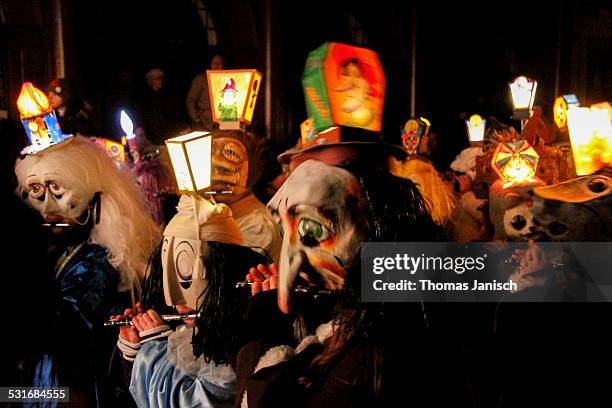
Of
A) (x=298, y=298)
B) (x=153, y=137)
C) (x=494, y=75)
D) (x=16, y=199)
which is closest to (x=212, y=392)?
(x=298, y=298)

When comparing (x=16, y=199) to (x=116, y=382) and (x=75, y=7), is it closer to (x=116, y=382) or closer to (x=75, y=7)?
(x=116, y=382)

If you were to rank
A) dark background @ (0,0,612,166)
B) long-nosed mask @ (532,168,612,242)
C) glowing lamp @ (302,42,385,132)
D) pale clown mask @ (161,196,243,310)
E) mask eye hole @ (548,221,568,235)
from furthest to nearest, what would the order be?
dark background @ (0,0,612,166)
pale clown mask @ (161,196,243,310)
mask eye hole @ (548,221,568,235)
long-nosed mask @ (532,168,612,242)
glowing lamp @ (302,42,385,132)

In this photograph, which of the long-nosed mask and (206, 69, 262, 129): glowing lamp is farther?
(206, 69, 262, 129): glowing lamp

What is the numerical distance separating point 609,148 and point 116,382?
2513 mm

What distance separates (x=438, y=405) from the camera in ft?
6.19

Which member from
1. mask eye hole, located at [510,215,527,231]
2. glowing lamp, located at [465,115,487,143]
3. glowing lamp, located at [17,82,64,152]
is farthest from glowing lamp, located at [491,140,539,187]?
glowing lamp, located at [465,115,487,143]

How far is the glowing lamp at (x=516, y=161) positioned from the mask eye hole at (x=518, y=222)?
4.43 feet

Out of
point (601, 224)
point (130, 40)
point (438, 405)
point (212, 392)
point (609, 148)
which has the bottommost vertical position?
point (212, 392)

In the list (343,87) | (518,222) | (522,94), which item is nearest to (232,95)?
(518,222)

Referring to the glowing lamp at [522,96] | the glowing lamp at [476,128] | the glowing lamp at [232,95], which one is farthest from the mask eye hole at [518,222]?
the glowing lamp at [476,128]

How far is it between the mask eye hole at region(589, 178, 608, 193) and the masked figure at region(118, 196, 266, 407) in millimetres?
1223

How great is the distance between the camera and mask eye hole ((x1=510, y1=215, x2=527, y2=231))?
2.64 metres

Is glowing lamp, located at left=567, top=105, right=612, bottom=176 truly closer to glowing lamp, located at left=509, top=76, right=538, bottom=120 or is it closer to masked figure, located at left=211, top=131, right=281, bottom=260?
masked figure, located at left=211, top=131, right=281, bottom=260

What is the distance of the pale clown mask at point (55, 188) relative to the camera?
3850mm
